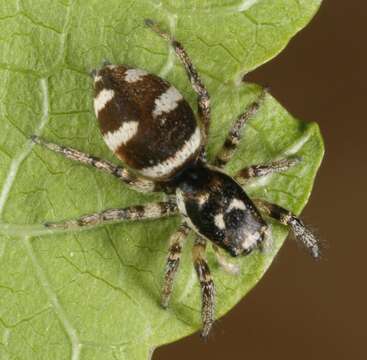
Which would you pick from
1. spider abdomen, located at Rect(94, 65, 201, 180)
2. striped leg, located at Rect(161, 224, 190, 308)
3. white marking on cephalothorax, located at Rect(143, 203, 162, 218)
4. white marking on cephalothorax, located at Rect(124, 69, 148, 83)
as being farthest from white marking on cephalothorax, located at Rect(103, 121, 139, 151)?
striped leg, located at Rect(161, 224, 190, 308)

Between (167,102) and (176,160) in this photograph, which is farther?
(176,160)

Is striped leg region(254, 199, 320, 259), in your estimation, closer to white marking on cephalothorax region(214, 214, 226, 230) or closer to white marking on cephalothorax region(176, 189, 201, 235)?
white marking on cephalothorax region(214, 214, 226, 230)

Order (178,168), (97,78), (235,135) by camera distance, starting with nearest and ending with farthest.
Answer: (97,78), (235,135), (178,168)

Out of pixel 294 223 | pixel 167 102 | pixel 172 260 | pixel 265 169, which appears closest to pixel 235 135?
pixel 265 169

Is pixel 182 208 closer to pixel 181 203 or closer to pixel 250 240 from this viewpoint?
pixel 181 203

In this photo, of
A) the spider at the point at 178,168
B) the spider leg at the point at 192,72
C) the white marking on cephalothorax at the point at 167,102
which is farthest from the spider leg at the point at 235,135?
the white marking on cephalothorax at the point at 167,102

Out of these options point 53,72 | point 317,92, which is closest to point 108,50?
point 53,72
